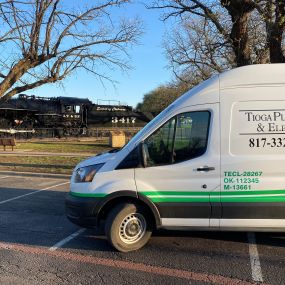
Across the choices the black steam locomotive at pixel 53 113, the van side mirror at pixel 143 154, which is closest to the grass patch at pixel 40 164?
the van side mirror at pixel 143 154

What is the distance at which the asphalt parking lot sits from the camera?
502cm

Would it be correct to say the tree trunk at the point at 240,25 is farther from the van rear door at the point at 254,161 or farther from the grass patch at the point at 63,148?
the grass patch at the point at 63,148

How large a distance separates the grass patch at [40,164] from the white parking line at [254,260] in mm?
9755

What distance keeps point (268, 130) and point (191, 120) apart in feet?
3.27

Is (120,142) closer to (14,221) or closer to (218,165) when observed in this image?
(14,221)

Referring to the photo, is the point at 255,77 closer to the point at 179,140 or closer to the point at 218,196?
the point at 179,140

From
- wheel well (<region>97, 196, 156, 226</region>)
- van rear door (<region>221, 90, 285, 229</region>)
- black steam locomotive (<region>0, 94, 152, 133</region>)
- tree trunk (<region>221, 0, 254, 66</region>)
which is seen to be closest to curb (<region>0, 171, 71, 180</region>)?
tree trunk (<region>221, 0, 254, 66</region>)

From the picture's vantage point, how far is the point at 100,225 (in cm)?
634

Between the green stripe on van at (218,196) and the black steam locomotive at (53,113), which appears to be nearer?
the green stripe on van at (218,196)

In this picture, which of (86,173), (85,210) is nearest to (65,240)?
(85,210)

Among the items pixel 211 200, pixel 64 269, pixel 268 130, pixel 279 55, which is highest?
pixel 279 55

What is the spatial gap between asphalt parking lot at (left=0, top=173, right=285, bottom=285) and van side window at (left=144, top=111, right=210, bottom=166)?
1265 mm

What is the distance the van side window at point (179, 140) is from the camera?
19.4 ft

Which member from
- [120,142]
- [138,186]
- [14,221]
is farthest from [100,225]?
[120,142]
